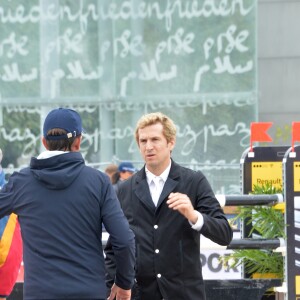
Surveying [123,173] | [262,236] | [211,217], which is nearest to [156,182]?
[211,217]

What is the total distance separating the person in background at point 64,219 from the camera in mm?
5109

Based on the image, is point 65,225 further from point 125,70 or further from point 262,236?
point 125,70

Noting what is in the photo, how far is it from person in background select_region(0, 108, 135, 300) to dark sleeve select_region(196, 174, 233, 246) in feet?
1.70

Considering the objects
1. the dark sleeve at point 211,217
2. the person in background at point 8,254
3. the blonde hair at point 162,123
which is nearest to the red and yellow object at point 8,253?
the person in background at point 8,254

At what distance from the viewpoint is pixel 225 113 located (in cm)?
1714

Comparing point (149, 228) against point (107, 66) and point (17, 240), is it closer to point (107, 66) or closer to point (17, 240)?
point (17, 240)

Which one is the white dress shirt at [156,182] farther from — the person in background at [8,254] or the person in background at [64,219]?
the person in background at [8,254]

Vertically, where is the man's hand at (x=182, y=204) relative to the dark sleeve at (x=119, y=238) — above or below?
above

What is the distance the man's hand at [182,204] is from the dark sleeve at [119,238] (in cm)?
28

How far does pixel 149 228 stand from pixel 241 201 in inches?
A: 90.0

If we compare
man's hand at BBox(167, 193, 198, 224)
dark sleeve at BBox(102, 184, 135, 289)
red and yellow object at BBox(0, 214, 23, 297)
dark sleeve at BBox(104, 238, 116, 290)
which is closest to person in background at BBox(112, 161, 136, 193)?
red and yellow object at BBox(0, 214, 23, 297)

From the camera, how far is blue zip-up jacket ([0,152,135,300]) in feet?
16.8

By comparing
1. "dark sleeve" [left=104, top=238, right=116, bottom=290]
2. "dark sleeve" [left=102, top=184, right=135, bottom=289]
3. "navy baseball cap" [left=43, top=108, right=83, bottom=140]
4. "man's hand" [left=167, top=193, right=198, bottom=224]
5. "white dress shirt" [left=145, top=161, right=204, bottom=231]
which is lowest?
"dark sleeve" [left=104, top=238, right=116, bottom=290]

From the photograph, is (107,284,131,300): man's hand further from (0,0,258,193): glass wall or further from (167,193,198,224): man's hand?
(0,0,258,193): glass wall
